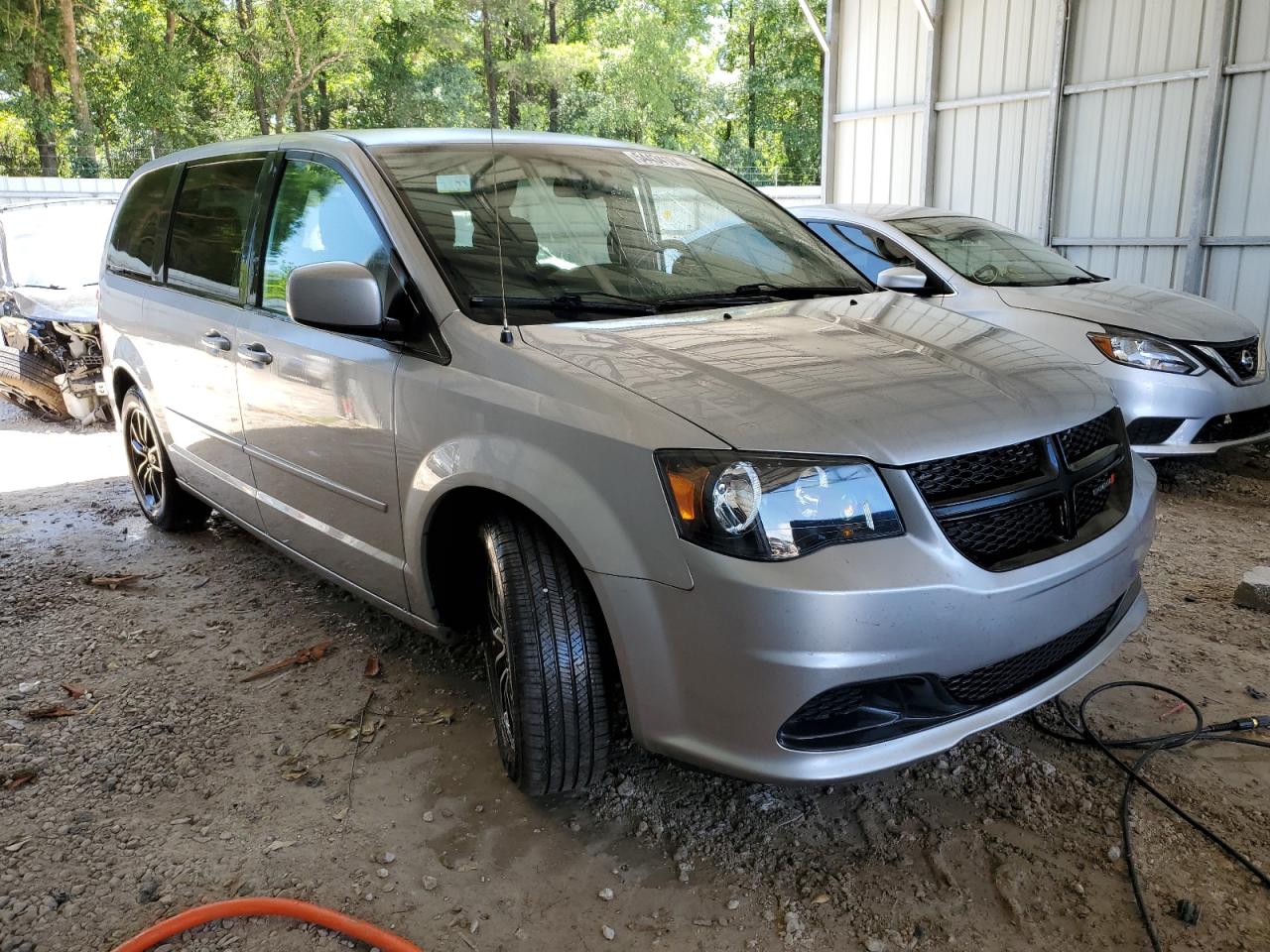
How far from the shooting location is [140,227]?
→ 4305 mm

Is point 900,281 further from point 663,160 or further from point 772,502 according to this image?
point 772,502

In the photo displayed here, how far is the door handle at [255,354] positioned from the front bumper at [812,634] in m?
1.62

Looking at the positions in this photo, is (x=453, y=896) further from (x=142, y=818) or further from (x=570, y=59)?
(x=570, y=59)

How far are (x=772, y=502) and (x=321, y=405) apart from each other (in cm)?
155

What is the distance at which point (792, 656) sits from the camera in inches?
72.7

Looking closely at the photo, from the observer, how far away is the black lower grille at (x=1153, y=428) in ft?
16.4

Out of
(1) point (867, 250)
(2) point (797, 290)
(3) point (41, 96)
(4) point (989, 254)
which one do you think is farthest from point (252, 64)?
(2) point (797, 290)

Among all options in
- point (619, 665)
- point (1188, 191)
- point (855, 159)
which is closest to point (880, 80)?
point (855, 159)

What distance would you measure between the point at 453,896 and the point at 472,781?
45 cm

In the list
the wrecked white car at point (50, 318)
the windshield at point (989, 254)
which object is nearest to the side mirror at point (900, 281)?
the windshield at point (989, 254)

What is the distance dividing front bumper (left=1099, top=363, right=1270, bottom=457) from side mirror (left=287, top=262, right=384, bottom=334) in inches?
158

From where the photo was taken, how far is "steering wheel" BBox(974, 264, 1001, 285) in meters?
5.68

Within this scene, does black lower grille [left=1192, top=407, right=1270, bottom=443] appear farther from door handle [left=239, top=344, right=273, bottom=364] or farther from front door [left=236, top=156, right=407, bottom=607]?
door handle [left=239, top=344, right=273, bottom=364]

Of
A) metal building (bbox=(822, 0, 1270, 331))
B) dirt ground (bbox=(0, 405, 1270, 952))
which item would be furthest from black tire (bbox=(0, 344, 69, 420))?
metal building (bbox=(822, 0, 1270, 331))
